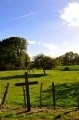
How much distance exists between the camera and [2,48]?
127m

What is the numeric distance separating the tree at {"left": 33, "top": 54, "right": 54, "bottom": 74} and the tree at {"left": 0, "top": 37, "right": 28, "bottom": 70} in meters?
30.0

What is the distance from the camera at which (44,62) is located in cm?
7900

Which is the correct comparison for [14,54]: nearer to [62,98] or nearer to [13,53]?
[13,53]

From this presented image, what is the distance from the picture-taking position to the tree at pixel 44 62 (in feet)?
258

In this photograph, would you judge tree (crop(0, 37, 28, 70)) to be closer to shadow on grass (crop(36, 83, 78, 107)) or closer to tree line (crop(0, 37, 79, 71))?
tree line (crop(0, 37, 79, 71))

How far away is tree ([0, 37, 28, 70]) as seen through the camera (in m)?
115

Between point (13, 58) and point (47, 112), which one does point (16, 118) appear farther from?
point (13, 58)

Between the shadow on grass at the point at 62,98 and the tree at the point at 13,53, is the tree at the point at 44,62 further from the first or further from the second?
the shadow on grass at the point at 62,98

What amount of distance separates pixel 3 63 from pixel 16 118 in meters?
97.1

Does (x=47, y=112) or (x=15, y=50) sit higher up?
(x=15, y=50)

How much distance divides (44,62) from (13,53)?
46.1m

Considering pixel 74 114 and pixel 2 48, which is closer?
pixel 74 114

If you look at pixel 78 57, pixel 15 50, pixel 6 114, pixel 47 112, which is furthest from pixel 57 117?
pixel 78 57

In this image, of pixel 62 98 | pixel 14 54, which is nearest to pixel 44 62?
pixel 62 98
